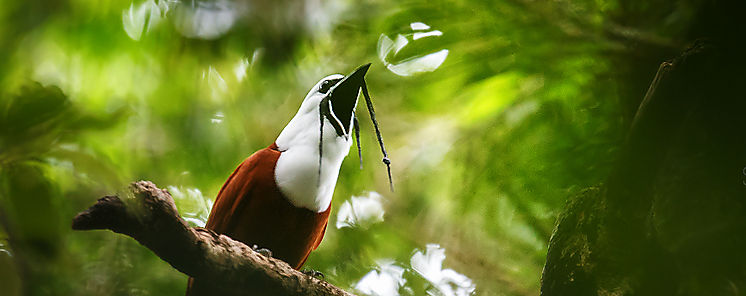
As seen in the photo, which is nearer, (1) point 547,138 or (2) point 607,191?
(2) point 607,191

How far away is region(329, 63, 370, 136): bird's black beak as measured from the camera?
119cm

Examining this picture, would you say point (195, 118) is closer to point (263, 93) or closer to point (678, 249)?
point (263, 93)

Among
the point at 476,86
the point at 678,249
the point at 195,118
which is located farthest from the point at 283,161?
the point at 678,249

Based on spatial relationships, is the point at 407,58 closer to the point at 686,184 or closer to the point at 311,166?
the point at 311,166

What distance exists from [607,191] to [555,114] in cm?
36

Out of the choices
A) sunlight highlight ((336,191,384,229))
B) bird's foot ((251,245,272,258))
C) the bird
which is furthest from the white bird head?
sunlight highlight ((336,191,384,229))

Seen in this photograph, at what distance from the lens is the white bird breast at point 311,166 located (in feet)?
4.15

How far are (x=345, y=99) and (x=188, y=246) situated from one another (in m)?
0.57

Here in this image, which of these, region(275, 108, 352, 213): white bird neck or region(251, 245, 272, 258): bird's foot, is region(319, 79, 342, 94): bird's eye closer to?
region(275, 108, 352, 213): white bird neck

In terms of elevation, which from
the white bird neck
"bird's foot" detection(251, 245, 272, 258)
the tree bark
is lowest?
"bird's foot" detection(251, 245, 272, 258)

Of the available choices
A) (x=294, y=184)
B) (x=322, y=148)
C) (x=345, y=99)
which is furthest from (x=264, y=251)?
(x=345, y=99)

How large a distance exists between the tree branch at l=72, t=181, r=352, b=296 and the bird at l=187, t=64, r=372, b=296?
0.69 ft

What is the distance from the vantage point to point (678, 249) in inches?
27.8

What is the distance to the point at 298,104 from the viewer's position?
1.49 m
